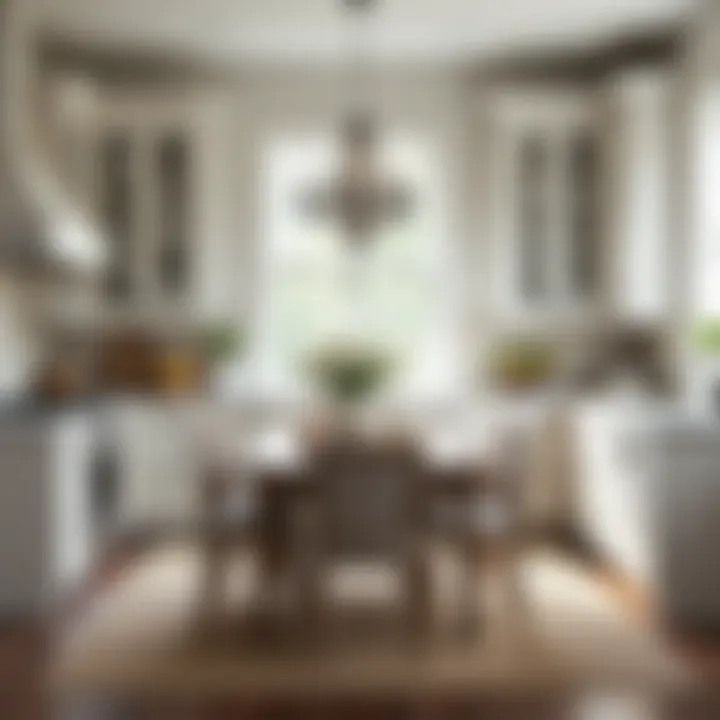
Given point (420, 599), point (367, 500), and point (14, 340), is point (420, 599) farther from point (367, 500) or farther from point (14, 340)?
point (14, 340)

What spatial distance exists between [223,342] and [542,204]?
6.96 ft

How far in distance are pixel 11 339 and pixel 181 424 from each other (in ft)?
3.37

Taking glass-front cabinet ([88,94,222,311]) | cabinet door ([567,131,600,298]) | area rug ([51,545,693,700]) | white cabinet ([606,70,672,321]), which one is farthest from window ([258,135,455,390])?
area rug ([51,545,693,700])

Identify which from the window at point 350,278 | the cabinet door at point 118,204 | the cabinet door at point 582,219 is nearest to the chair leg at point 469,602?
the window at point 350,278

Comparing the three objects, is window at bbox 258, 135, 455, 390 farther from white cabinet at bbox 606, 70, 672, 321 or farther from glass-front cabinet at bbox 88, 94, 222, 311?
white cabinet at bbox 606, 70, 672, 321

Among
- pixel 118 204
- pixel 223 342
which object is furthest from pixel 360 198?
pixel 118 204

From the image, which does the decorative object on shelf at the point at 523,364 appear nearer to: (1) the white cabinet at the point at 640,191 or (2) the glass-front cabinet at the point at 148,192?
(1) the white cabinet at the point at 640,191

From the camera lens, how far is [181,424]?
19.7 ft

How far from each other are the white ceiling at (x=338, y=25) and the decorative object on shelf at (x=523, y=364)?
178 cm

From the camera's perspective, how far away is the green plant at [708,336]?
16.4 feet

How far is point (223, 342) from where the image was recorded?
6438mm

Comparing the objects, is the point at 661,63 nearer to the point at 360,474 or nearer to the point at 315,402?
the point at 315,402

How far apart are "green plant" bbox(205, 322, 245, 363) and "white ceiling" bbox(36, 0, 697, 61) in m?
1.67

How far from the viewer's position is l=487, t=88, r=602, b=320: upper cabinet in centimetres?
655
